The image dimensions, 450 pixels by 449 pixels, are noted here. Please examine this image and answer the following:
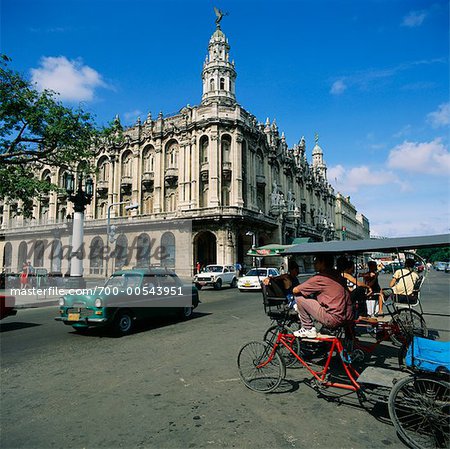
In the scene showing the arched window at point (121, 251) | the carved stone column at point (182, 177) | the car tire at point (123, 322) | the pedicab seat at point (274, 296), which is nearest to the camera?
the pedicab seat at point (274, 296)

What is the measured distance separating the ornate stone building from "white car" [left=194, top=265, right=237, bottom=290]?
6.50m

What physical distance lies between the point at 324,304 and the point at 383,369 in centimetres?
108

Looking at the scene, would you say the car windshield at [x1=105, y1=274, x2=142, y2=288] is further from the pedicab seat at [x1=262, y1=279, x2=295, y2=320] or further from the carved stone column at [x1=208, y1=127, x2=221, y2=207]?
the carved stone column at [x1=208, y1=127, x2=221, y2=207]

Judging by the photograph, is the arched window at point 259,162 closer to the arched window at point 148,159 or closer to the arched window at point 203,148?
the arched window at point 203,148

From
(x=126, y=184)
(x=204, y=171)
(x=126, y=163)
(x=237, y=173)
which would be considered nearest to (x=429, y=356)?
(x=237, y=173)

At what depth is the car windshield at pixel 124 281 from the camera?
31.1ft

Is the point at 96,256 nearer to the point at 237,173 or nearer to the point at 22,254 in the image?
the point at 22,254

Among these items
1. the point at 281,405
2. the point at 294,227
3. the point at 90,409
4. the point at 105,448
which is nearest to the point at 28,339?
the point at 90,409

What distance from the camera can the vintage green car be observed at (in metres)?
8.50

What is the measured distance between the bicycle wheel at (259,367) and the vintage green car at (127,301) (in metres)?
4.61

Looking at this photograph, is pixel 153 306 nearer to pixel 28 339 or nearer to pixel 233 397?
pixel 28 339

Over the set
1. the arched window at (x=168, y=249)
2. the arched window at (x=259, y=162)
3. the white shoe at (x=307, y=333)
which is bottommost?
the white shoe at (x=307, y=333)

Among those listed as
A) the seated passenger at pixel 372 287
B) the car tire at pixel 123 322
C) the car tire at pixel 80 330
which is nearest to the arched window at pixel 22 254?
the car tire at pixel 80 330

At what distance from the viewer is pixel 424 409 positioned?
3.54m
